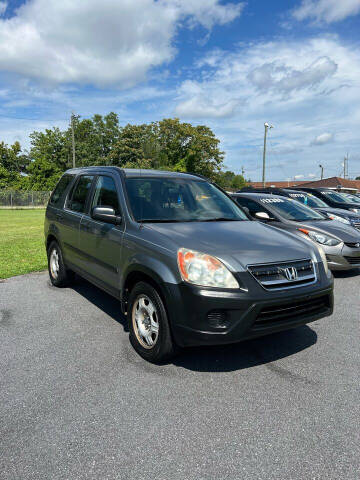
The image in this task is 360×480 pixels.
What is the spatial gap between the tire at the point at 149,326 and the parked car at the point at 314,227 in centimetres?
302

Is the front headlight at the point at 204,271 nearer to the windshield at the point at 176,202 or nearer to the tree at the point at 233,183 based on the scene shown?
the windshield at the point at 176,202

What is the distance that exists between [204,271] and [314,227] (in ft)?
→ 15.4

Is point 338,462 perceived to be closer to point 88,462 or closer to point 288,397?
point 288,397

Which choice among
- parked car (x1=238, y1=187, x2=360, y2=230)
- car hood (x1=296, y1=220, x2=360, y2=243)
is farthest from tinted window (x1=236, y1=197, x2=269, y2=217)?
parked car (x1=238, y1=187, x2=360, y2=230)

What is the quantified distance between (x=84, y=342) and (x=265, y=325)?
6.30ft

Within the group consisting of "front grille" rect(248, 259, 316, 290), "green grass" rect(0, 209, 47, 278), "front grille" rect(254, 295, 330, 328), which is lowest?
"green grass" rect(0, 209, 47, 278)

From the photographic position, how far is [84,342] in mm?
3842

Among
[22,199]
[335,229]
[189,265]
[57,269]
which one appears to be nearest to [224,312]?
[189,265]

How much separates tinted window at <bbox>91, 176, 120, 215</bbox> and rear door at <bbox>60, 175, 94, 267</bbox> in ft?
0.82

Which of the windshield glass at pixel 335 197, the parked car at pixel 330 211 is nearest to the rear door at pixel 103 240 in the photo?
the parked car at pixel 330 211

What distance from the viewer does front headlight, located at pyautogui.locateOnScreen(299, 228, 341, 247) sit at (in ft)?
22.1

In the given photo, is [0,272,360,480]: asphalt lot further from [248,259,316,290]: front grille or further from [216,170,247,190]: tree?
[216,170,247,190]: tree

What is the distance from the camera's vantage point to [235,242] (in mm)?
3293

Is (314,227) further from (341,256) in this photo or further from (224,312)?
(224,312)
